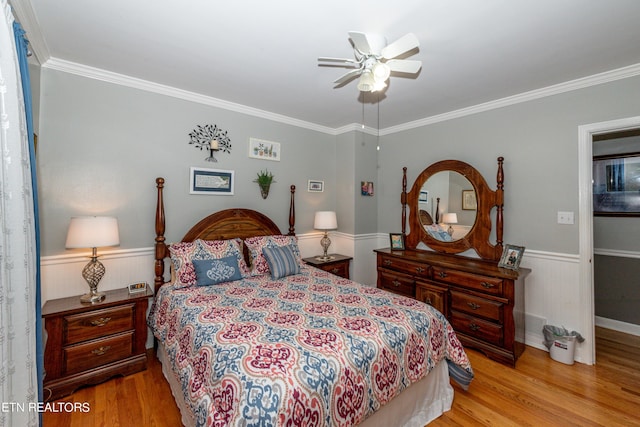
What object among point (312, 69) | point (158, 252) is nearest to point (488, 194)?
point (312, 69)

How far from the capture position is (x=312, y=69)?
2408 mm

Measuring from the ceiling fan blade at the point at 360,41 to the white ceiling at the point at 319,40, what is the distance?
180 mm

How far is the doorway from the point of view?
2.54 metres

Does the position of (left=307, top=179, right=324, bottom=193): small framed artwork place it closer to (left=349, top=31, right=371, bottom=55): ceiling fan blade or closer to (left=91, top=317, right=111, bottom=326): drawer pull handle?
(left=349, top=31, right=371, bottom=55): ceiling fan blade

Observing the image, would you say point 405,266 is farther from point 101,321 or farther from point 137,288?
point 101,321

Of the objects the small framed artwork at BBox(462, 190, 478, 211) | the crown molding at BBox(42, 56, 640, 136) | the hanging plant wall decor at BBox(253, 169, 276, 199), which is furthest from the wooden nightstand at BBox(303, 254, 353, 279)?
the crown molding at BBox(42, 56, 640, 136)

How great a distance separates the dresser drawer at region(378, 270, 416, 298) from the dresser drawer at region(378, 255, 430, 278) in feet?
0.25

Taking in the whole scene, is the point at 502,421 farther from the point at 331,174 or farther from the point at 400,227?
the point at 331,174

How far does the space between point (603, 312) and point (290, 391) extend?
4.10 metres

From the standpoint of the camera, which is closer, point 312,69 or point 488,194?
point 312,69

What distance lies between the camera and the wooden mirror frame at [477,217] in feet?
9.95

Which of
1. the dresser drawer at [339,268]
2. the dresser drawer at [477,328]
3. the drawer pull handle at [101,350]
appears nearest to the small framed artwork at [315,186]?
the dresser drawer at [339,268]

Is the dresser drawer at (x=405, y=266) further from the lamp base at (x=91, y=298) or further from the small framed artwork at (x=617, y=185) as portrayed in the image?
the lamp base at (x=91, y=298)

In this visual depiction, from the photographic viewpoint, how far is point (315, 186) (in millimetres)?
4094
